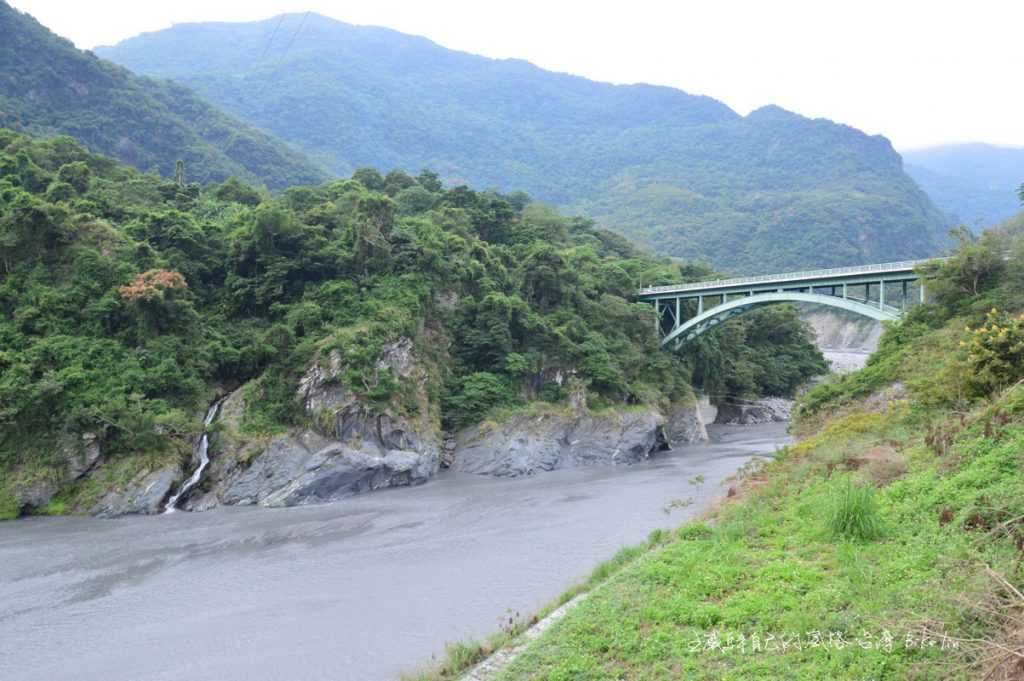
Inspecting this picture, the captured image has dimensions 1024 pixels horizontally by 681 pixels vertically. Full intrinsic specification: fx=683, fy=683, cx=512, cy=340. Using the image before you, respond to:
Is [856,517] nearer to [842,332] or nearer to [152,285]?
[152,285]

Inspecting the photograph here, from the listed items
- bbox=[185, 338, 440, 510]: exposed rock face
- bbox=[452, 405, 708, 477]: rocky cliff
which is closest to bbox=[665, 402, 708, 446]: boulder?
bbox=[452, 405, 708, 477]: rocky cliff

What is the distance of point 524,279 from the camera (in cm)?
3659

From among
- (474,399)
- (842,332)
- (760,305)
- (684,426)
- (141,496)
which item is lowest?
(684,426)

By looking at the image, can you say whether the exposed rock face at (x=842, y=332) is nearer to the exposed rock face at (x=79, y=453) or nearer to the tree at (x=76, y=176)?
the tree at (x=76, y=176)

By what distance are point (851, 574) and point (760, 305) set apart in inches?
1259

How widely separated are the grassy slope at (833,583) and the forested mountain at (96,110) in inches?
2435

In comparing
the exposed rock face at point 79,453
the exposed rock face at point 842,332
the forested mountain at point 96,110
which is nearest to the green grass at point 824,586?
the exposed rock face at point 79,453

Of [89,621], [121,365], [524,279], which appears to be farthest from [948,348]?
[121,365]

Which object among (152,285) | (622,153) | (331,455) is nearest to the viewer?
(331,455)

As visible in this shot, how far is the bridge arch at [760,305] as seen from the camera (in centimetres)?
3044

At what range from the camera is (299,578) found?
1557 cm

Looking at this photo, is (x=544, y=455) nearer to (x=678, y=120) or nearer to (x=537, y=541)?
(x=537, y=541)

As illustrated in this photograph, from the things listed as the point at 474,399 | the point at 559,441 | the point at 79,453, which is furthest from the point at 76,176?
the point at 559,441

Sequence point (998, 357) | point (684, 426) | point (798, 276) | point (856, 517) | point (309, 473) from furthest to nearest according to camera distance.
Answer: point (684, 426)
point (798, 276)
point (309, 473)
point (998, 357)
point (856, 517)
